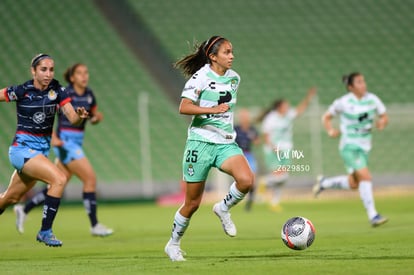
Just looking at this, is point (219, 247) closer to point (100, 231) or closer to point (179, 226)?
point (179, 226)

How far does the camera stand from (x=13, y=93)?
10.1 metres

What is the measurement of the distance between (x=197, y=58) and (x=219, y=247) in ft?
8.05

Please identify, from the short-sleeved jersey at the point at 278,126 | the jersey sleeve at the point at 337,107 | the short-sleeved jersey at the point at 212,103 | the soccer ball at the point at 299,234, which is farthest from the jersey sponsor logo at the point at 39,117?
the short-sleeved jersey at the point at 278,126

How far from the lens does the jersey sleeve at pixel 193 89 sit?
8.84 m

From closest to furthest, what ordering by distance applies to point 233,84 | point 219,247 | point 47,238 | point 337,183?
point 233,84 → point 47,238 → point 219,247 → point 337,183

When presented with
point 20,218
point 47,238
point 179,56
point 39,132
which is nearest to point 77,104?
point 20,218

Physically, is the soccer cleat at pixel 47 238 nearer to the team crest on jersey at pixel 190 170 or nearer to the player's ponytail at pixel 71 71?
the team crest on jersey at pixel 190 170

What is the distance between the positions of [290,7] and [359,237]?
1701cm

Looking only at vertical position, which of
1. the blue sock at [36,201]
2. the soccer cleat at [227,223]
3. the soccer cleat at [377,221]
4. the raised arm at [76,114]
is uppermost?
the raised arm at [76,114]

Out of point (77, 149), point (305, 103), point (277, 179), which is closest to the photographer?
point (77, 149)

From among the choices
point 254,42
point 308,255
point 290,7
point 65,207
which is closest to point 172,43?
point 254,42

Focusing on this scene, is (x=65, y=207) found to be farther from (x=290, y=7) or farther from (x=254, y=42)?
(x=290, y=7)

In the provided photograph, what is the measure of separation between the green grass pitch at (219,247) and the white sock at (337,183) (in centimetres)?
62

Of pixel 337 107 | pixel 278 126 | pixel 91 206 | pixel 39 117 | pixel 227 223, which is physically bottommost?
pixel 227 223
